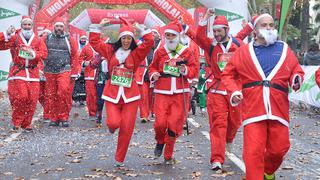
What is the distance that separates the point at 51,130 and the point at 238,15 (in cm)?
995

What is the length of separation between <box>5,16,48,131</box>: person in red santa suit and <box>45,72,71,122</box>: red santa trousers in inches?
35.3

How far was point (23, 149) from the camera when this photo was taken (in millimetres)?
10117

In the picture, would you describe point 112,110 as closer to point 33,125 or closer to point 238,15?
point 33,125

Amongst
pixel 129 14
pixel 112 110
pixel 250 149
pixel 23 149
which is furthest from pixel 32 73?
pixel 129 14

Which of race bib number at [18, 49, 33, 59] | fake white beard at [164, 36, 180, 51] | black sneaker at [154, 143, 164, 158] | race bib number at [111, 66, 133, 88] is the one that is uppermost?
fake white beard at [164, 36, 180, 51]

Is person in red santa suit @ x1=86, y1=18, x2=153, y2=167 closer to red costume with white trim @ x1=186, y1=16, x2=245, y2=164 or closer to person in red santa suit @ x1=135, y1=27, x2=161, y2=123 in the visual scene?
red costume with white trim @ x1=186, y1=16, x2=245, y2=164

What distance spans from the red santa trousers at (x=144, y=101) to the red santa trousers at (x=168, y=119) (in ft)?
19.1

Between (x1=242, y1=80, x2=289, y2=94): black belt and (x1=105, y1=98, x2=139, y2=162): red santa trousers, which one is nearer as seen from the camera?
(x1=242, y1=80, x2=289, y2=94): black belt

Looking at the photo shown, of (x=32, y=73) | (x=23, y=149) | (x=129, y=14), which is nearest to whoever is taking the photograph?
(x=23, y=149)

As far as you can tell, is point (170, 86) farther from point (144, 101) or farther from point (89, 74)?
point (89, 74)

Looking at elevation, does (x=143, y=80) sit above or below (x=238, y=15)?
below

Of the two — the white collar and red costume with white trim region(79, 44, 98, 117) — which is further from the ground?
the white collar

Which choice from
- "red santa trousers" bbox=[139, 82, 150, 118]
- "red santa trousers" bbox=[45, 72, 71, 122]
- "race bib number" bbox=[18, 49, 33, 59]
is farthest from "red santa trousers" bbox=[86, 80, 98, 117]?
"race bib number" bbox=[18, 49, 33, 59]

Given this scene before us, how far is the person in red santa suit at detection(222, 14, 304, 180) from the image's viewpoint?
6312 millimetres
